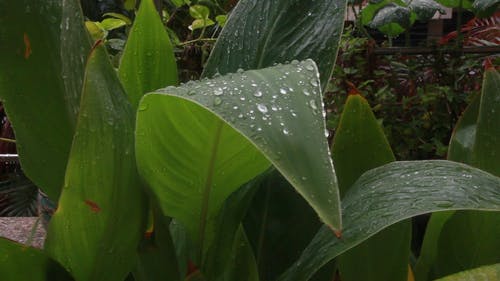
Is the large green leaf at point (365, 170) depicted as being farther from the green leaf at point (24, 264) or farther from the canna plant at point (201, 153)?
the green leaf at point (24, 264)

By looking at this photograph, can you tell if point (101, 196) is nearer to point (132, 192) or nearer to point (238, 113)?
point (132, 192)

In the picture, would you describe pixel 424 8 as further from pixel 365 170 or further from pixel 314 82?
pixel 314 82

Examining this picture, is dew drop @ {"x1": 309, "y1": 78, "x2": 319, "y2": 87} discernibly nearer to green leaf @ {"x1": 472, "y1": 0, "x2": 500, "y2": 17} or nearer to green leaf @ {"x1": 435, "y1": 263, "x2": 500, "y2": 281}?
green leaf @ {"x1": 435, "y1": 263, "x2": 500, "y2": 281}

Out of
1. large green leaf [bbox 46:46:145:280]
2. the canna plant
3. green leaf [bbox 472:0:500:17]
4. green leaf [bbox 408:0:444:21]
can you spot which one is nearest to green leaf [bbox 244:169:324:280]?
the canna plant

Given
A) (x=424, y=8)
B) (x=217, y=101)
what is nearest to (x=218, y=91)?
(x=217, y=101)

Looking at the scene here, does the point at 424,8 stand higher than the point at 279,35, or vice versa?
the point at 279,35

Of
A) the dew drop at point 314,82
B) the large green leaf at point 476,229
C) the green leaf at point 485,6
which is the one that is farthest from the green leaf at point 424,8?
the dew drop at point 314,82
